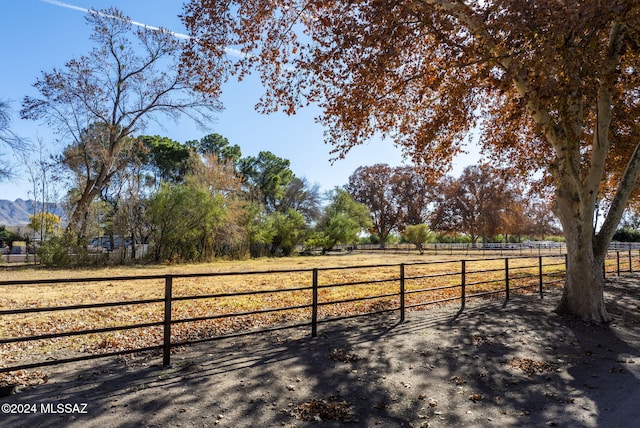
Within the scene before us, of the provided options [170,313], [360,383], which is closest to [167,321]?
[170,313]

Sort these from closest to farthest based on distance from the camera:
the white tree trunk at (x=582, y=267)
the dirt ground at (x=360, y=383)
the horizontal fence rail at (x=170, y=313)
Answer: the dirt ground at (x=360, y=383) → the horizontal fence rail at (x=170, y=313) → the white tree trunk at (x=582, y=267)

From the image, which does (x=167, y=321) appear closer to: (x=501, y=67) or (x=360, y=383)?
(x=360, y=383)

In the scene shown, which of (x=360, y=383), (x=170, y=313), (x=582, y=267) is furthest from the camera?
(x=582, y=267)

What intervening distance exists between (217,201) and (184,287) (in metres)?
17.2

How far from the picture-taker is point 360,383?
4680 mm

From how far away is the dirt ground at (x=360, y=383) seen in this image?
3.78 metres

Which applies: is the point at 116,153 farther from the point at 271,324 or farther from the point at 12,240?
the point at 12,240

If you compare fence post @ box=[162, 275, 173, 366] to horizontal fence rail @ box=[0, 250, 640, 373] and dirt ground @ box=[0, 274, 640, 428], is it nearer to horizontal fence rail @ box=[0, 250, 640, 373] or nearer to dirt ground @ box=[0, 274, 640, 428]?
horizontal fence rail @ box=[0, 250, 640, 373]

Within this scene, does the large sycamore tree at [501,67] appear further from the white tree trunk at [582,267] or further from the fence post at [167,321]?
the fence post at [167,321]

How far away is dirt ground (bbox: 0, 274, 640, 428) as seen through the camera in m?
3.78

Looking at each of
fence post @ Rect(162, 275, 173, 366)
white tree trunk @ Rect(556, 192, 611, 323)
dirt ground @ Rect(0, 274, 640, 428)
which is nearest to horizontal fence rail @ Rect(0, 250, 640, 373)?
fence post @ Rect(162, 275, 173, 366)

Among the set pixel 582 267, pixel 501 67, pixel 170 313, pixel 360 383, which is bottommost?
pixel 360 383

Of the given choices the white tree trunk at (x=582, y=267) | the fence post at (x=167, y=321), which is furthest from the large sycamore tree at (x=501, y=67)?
the fence post at (x=167, y=321)

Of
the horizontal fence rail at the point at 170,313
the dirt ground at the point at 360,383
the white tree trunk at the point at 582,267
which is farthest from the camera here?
the white tree trunk at the point at 582,267
